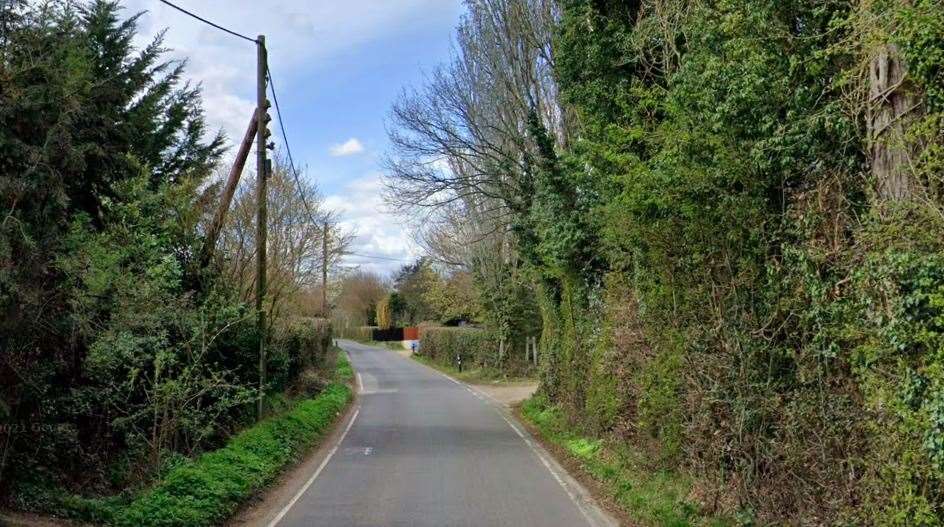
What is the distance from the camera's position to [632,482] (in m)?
11.1

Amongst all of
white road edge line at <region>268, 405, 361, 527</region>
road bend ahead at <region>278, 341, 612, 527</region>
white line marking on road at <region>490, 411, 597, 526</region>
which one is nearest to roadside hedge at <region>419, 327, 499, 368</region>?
road bend ahead at <region>278, 341, 612, 527</region>

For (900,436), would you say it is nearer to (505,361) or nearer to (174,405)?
(174,405)

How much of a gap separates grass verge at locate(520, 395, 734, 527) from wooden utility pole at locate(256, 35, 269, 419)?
20.9 feet

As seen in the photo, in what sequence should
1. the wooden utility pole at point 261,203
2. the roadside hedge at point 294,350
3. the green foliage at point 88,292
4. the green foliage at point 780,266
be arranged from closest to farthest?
the green foliage at point 780,266, the green foliage at point 88,292, the wooden utility pole at point 261,203, the roadside hedge at point 294,350

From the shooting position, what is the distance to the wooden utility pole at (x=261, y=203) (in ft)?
53.8

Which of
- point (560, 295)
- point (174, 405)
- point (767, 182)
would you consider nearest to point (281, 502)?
point (174, 405)

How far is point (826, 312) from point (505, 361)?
1271 inches

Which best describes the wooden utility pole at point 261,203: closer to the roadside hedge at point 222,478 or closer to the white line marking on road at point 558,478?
the roadside hedge at point 222,478

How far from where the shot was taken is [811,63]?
24.1 ft

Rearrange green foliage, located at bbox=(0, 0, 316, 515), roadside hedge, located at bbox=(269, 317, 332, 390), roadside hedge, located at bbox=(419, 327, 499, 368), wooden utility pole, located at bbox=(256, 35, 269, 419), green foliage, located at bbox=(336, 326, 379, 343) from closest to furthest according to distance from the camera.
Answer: green foliage, located at bbox=(0, 0, 316, 515) → wooden utility pole, located at bbox=(256, 35, 269, 419) → roadside hedge, located at bbox=(269, 317, 332, 390) → roadside hedge, located at bbox=(419, 327, 499, 368) → green foliage, located at bbox=(336, 326, 379, 343)

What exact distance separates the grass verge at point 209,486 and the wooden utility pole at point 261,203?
4.65ft

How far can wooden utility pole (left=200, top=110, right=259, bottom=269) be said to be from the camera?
49.4ft

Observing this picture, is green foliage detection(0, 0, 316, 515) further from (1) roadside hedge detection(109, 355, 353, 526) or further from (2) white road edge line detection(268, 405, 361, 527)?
(2) white road edge line detection(268, 405, 361, 527)

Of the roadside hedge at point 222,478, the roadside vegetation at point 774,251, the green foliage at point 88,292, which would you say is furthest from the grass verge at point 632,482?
the green foliage at point 88,292
